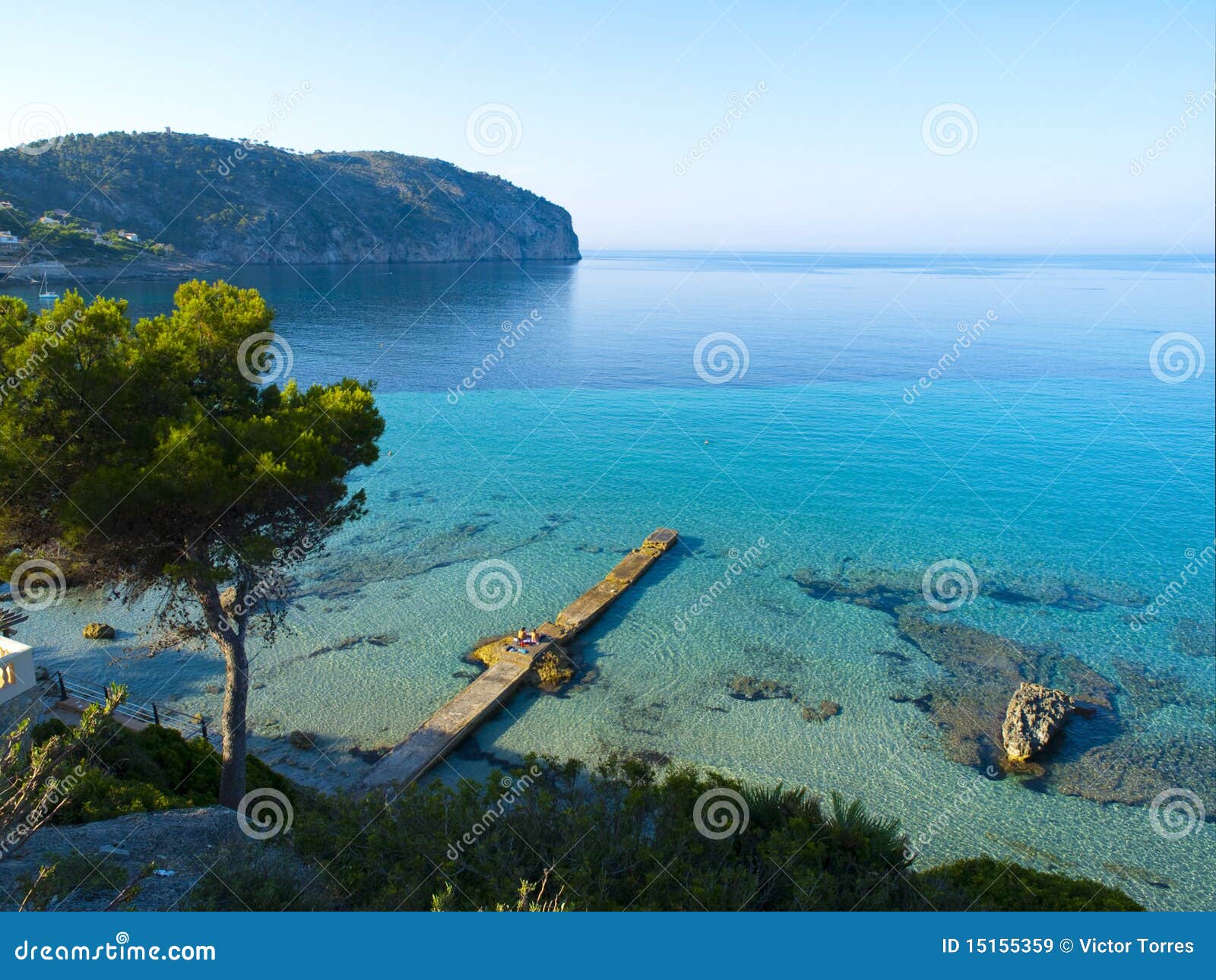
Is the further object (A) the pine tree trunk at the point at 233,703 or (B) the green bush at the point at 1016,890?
(A) the pine tree trunk at the point at 233,703

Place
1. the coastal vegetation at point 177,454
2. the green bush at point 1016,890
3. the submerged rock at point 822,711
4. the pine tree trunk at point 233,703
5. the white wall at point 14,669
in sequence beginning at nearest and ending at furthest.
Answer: the green bush at point 1016,890 → the coastal vegetation at point 177,454 → the white wall at point 14,669 → the pine tree trunk at point 233,703 → the submerged rock at point 822,711

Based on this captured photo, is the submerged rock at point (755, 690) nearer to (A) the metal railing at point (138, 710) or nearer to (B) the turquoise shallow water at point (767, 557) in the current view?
(B) the turquoise shallow water at point (767, 557)

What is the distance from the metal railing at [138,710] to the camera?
14703mm

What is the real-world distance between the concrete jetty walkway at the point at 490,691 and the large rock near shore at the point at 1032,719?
10608 millimetres

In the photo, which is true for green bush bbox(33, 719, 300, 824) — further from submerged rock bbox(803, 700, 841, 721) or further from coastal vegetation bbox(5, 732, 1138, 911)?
submerged rock bbox(803, 700, 841, 721)

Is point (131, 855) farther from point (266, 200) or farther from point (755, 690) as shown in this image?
point (266, 200)

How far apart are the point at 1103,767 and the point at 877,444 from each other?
86.4 ft

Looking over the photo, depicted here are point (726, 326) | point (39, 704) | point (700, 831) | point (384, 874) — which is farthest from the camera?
point (726, 326)

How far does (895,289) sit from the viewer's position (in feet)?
428

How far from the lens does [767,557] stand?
85.2 feet

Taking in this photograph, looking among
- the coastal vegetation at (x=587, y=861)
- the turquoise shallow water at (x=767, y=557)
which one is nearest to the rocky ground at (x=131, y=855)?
the coastal vegetation at (x=587, y=861)

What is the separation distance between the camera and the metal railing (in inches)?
579
